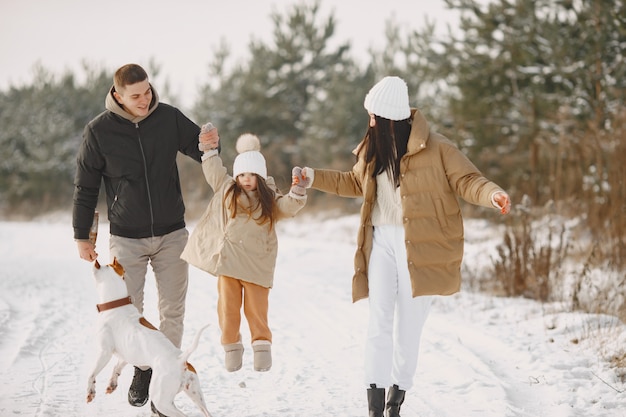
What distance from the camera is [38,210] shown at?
1075 inches

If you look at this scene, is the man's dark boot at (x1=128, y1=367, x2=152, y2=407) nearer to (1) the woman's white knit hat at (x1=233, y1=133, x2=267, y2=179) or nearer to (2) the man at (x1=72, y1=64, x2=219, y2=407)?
(2) the man at (x1=72, y1=64, x2=219, y2=407)

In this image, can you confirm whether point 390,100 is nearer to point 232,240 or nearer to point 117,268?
point 232,240

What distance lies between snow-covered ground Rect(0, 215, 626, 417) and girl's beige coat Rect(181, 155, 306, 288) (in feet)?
3.01

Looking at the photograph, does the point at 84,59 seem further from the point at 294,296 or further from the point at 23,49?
the point at 294,296

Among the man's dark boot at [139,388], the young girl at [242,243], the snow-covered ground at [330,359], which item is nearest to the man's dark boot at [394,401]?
the snow-covered ground at [330,359]

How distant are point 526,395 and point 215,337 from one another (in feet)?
9.46

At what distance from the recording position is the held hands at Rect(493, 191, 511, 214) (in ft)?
12.2

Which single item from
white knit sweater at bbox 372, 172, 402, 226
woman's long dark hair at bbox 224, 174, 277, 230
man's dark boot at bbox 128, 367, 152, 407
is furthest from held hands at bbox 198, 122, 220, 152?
man's dark boot at bbox 128, 367, 152, 407

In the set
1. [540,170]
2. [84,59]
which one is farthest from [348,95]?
[84,59]

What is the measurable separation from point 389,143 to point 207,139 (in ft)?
3.71

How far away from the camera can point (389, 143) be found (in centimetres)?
420

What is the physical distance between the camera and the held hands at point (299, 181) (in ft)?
14.1

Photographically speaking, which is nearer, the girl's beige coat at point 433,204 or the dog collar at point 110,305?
the dog collar at point 110,305

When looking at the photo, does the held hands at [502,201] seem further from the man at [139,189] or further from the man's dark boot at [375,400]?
the man at [139,189]
